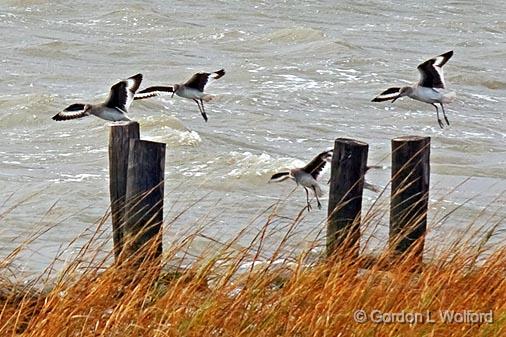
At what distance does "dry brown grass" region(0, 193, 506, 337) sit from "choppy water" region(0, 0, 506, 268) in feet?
4.78

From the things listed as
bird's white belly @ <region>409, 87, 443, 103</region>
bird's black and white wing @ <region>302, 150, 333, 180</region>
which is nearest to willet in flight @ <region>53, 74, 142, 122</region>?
bird's black and white wing @ <region>302, 150, 333, 180</region>

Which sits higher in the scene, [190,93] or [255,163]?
[190,93]

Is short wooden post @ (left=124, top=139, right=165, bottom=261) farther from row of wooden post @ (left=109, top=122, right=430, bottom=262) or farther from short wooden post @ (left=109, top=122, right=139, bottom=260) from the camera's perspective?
short wooden post @ (left=109, top=122, right=139, bottom=260)

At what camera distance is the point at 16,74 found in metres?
23.2

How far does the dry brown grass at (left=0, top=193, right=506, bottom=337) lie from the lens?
5.03 meters

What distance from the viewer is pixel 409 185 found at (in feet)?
22.4

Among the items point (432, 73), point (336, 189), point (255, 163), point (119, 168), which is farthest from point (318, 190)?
point (255, 163)

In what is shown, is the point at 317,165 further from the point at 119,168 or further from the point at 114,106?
the point at 114,106

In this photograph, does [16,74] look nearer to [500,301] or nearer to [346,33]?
[346,33]

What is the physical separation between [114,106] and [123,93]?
16cm

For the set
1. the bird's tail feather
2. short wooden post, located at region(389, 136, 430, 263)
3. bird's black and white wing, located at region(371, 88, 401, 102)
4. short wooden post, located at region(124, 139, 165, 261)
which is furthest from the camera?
bird's black and white wing, located at region(371, 88, 401, 102)

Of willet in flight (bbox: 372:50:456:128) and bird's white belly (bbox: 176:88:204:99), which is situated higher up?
willet in flight (bbox: 372:50:456:128)

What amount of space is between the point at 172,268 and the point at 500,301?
1814mm

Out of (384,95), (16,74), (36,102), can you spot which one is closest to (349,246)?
(384,95)
